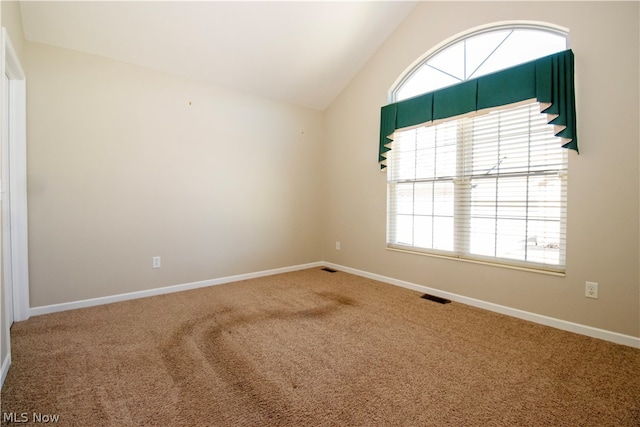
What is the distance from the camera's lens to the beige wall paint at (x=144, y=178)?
2637mm

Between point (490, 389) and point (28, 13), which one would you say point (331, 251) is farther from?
point (28, 13)

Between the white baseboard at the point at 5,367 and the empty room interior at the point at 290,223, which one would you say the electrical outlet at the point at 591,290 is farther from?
the white baseboard at the point at 5,367

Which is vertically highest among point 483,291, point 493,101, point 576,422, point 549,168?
point 493,101

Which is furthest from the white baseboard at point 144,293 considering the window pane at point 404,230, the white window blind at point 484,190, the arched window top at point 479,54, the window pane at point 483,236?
the arched window top at point 479,54

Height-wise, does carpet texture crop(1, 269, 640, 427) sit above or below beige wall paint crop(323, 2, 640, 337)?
below

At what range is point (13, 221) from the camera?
2.39 metres

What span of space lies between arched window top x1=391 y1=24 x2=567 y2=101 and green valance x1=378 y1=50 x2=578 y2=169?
16 cm

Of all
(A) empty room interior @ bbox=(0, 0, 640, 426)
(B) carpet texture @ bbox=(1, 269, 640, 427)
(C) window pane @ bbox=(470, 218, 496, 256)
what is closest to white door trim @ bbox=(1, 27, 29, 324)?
(A) empty room interior @ bbox=(0, 0, 640, 426)

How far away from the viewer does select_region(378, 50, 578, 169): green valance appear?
7.47 feet

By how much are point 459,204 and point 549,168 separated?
82 cm

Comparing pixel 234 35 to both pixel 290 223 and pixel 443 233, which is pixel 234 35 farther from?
pixel 443 233

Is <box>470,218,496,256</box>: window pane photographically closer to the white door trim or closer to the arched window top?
the arched window top

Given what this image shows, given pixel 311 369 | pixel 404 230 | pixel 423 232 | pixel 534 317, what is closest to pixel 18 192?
pixel 311 369

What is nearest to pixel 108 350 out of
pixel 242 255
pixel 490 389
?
pixel 242 255
